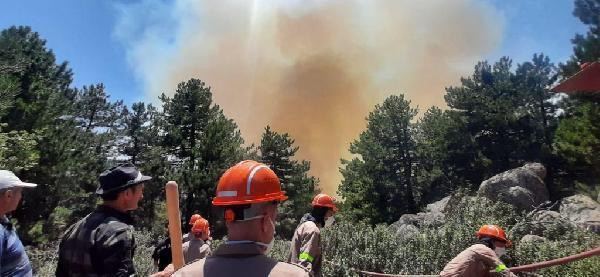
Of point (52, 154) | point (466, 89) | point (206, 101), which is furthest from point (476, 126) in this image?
point (52, 154)

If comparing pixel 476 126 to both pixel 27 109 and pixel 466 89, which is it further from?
pixel 27 109

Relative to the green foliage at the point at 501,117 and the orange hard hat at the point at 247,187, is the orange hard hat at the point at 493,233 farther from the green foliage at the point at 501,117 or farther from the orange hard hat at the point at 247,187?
the green foliage at the point at 501,117

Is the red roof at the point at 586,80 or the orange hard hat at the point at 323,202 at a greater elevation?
the red roof at the point at 586,80

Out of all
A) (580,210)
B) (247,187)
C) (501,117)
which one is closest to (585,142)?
(580,210)

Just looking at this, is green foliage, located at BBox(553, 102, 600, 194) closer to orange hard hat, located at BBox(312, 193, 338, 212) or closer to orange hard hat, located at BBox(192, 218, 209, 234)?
orange hard hat, located at BBox(312, 193, 338, 212)

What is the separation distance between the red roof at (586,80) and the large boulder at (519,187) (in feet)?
69.5

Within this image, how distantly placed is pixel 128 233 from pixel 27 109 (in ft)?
83.0

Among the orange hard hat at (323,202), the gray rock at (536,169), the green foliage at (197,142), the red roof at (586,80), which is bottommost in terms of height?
the orange hard hat at (323,202)

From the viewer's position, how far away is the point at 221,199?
1.73 meters

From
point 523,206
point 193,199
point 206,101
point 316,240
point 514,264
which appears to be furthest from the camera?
point 206,101

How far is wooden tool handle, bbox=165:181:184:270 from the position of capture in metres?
2.45

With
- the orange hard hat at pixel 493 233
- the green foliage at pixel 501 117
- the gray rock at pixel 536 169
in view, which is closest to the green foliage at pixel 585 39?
the gray rock at pixel 536 169

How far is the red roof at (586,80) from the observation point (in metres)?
2.49

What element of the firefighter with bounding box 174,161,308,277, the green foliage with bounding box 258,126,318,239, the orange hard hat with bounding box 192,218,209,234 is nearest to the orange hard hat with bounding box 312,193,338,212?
the orange hard hat with bounding box 192,218,209,234
